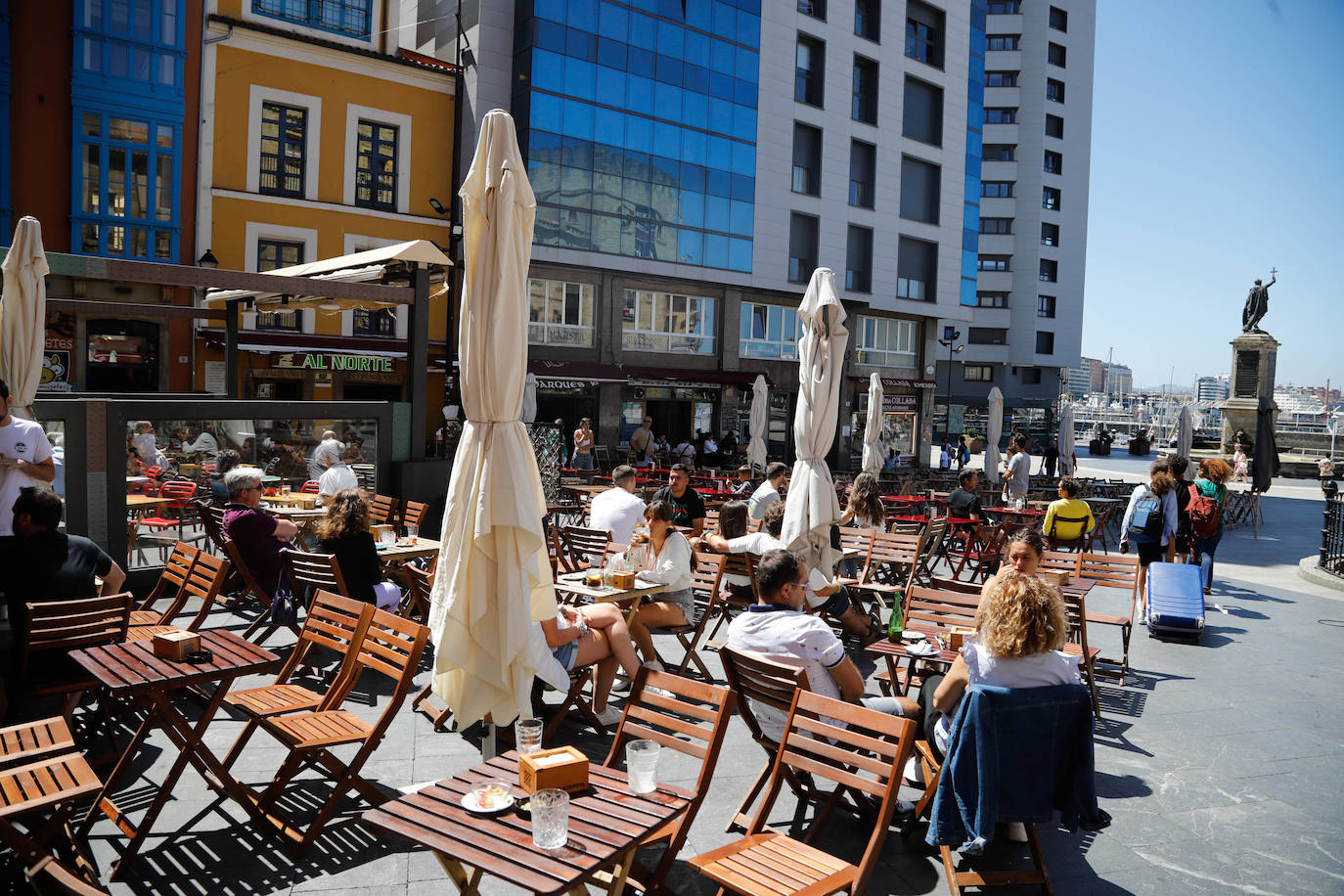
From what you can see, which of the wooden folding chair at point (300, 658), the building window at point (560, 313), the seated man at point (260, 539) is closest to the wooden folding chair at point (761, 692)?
the wooden folding chair at point (300, 658)

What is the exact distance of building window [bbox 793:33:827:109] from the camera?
1209 inches

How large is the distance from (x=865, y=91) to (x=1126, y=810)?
106 feet

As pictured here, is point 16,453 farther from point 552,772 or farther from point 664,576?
point 552,772

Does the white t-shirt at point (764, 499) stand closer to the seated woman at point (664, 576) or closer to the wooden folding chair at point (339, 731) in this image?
the seated woman at point (664, 576)

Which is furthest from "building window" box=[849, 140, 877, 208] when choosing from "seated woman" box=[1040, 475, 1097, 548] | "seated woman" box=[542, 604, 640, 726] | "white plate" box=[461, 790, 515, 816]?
"white plate" box=[461, 790, 515, 816]

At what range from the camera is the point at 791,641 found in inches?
171

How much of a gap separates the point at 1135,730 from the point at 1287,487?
31433mm

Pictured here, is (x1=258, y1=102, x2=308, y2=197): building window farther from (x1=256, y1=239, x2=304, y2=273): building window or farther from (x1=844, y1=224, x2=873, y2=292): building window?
(x1=844, y1=224, x2=873, y2=292): building window

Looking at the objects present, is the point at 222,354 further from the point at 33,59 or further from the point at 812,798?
the point at 812,798

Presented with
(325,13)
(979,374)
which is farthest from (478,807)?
(979,374)

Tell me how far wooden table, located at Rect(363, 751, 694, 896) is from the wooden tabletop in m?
1.54

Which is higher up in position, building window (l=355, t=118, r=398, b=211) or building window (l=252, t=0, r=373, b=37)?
building window (l=252, t=0, r=373, b=37)

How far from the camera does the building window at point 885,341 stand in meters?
33.9

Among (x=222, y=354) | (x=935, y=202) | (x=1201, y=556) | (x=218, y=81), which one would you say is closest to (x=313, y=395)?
(x=222, y=354)
